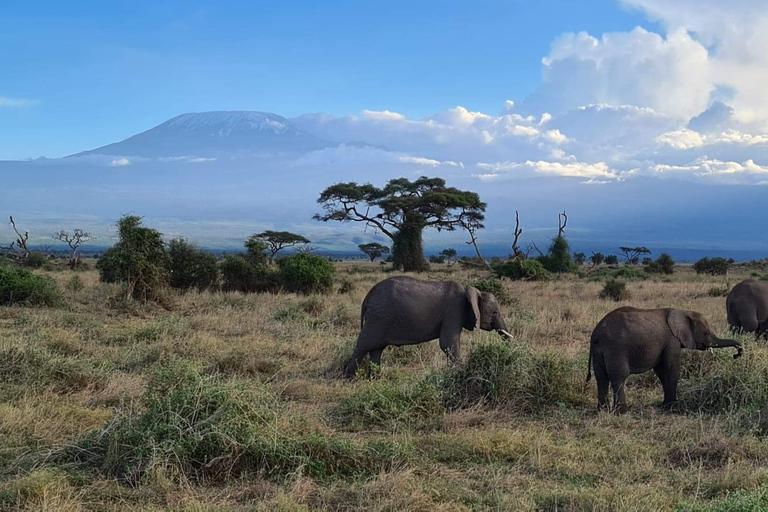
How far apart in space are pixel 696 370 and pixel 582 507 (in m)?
5.49

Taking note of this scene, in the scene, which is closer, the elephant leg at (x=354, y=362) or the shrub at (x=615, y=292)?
the elephant leg at (x=354, y=362)

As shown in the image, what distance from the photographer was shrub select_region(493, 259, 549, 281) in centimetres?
3247

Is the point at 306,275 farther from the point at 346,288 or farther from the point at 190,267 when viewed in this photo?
the point at 190,267

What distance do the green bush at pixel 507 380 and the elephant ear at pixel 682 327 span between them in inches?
55.6

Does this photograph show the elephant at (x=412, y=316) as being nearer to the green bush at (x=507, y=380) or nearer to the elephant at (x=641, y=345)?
the green bush at (x=507, y=380)

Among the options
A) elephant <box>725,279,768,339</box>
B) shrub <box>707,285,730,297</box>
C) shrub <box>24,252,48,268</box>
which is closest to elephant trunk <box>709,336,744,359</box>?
elephant <box>725,279,768,339</box>

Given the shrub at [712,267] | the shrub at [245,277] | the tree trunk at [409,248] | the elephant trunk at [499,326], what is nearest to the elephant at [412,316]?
the elephant trunk at [499,326]

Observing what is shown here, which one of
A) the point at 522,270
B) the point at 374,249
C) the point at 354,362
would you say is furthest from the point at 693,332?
the point at 374,249

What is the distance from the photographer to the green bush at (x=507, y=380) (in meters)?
Answer: 7.96

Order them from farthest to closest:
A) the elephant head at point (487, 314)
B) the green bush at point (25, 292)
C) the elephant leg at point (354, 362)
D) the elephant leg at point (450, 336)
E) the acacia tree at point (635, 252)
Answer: the acacia tree at point (635, 252)
the green bush at point (25, 292)
the elephant head at point (487, 314)
the elephant leg at point (450, 336)
the elephant leg at point (354, 362)

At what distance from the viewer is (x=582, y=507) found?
4723 mm

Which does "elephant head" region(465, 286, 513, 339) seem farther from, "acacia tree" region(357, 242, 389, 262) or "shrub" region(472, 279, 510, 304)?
"acacia tree" region(357, 242, 389, 262)

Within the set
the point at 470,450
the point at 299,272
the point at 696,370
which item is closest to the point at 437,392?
the point at 470,450

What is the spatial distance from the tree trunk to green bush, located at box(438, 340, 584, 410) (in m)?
35.1
